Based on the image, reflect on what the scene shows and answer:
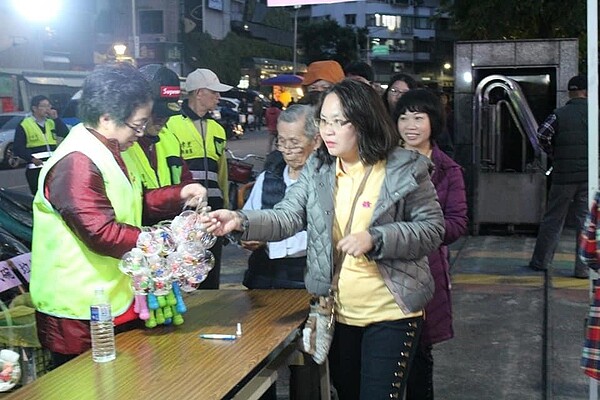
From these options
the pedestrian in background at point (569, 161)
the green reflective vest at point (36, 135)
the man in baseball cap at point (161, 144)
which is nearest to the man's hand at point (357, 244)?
the man in baseball cap at point (161, 144)

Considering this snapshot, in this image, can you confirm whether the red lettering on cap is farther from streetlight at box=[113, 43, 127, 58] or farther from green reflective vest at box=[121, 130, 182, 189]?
streetlight at box=[113, 43, 127, 58]

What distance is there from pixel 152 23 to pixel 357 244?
2688 centimetres

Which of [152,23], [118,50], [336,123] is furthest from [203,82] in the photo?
[152,23]

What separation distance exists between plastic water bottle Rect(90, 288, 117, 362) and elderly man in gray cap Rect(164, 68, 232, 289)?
2.14m

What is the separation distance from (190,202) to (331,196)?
22.6 inches

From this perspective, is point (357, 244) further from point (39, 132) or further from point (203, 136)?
A: point (39, 132)

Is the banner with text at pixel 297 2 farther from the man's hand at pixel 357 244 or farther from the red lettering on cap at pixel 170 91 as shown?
the man's hand at pixel 357 244

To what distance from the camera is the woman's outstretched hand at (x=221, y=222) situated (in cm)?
268

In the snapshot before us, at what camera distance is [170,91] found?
434 cm

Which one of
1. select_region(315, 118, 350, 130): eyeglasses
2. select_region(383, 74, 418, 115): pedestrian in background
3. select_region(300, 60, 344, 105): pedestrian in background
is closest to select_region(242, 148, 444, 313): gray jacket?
select_region(315, 118, 350, 130): eyeglasses

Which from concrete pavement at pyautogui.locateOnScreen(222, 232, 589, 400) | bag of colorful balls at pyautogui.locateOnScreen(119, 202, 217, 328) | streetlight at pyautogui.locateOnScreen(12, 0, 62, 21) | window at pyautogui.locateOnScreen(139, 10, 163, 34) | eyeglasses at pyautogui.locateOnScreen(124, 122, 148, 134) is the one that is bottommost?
concrete pavement at pyautogui.locateOnScreen(222, 232, 589, 400)

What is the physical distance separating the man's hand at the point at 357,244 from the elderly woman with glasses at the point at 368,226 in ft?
0.45

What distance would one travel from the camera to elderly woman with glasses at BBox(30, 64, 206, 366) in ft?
8.35

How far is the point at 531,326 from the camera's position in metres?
5.62
